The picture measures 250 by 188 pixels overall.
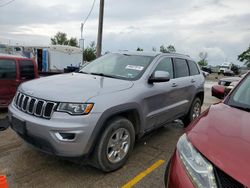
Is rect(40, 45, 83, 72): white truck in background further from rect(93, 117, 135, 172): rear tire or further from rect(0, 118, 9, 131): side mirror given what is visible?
rect(93, 117, 135, 172): rear tire

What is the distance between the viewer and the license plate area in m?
3.10

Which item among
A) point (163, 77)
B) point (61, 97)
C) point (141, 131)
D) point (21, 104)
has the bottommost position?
point (141, 131)

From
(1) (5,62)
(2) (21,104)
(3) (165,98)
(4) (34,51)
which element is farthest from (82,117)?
(4) (34,51)

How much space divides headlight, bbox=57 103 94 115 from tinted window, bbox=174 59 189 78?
253 cm

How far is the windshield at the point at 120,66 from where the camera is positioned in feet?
13.1

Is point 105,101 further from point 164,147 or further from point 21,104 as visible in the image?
point 164,147

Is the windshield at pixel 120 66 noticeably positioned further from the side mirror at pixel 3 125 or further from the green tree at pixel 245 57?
the green tree at pixel 245 57

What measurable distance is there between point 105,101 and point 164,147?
194cm

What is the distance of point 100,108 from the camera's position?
3.00 metres

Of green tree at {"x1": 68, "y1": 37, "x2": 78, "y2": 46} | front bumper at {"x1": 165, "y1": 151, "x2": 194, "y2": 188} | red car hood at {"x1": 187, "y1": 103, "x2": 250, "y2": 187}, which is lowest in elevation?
front bumper at {"x1": 165, "y1": 151, "x2": 194, "y2": 188}

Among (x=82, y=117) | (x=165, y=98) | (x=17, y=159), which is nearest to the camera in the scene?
(x=82, y=117)

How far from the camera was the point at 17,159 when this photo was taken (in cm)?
367

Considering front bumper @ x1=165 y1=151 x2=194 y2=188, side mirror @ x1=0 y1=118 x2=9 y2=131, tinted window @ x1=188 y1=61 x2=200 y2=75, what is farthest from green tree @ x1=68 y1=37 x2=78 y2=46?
front bumper @ x1=165 y1=151 x2=194 y2=188

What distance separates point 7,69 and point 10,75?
17 centimetres
